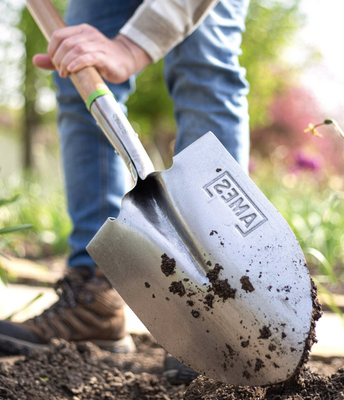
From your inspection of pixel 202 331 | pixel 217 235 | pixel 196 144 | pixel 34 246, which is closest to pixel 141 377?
Answer: pixel 202 331

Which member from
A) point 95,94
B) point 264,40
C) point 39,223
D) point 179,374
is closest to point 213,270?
point 179,374

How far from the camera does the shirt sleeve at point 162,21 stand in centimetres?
102

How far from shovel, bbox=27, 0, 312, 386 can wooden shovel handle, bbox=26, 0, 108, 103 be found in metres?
0.26

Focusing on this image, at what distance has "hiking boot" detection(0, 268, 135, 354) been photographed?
1127 millimetres

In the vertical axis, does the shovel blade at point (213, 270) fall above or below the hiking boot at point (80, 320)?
above

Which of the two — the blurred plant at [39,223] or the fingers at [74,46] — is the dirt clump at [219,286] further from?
the blurred plant at [39,223]

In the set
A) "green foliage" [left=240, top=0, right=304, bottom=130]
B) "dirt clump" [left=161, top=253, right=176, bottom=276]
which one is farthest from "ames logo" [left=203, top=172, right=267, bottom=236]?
"green foliage" [left=240, top=0, right=304, bottom=130]

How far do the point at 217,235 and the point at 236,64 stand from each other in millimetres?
599

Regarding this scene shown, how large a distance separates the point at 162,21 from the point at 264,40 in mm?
5780

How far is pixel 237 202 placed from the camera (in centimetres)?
77

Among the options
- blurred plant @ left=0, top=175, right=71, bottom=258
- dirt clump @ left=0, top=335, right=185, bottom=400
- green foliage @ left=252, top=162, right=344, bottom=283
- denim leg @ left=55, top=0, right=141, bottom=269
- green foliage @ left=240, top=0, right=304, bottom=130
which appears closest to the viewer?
dirt clump @ left=0, top=335, right=185, bottom=400

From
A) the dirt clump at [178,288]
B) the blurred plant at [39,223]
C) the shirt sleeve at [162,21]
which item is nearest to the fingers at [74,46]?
the shirt sleeve at [162,21]

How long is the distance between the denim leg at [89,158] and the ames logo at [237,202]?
1.83 feet

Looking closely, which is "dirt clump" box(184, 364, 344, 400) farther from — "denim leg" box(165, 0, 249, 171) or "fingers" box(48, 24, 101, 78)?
"fingers" box(48, 24, 101, 78)
